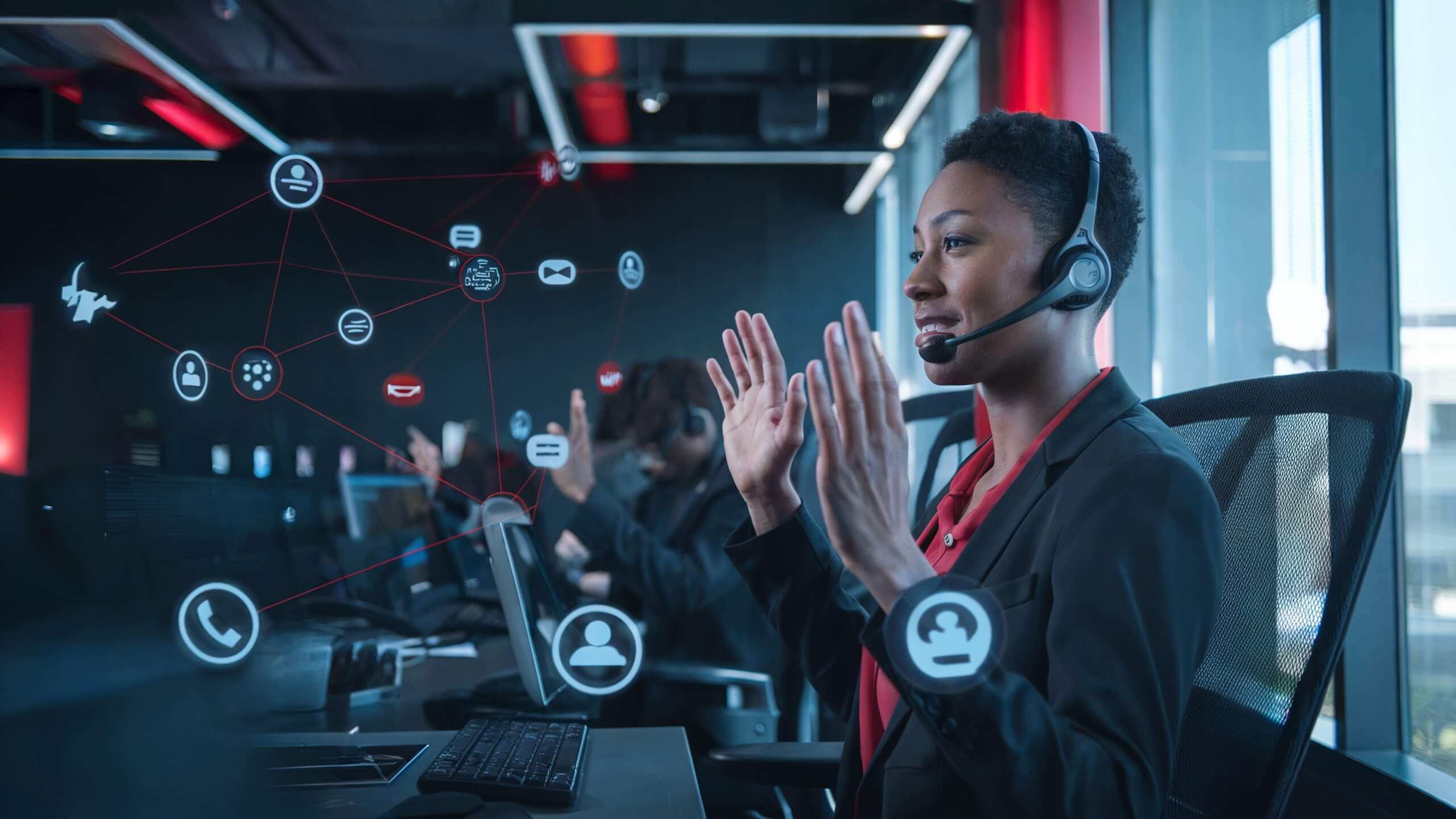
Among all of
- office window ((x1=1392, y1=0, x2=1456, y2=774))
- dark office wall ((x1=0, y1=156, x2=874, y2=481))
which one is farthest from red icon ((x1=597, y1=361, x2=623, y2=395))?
office window ((x1=1392, y1=0, x2=1456, y2=774))

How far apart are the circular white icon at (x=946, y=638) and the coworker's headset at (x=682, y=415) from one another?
1.23 m

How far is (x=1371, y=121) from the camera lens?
147 centimetres

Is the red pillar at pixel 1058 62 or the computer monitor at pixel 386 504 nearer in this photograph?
the computer monitor at pixel 386 504

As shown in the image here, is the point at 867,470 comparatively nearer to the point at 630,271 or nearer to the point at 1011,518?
the point at 1011,518

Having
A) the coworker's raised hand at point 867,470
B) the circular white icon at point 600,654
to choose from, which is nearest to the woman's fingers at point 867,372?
the coworker's raised hand at point 867,470

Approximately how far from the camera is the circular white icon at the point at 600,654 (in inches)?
57.6

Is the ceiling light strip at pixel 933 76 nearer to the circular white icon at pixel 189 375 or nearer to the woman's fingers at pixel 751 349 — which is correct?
the woman's fingers at pixel 751 349

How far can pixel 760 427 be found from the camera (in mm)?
1041

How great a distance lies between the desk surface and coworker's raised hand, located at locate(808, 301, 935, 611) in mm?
447

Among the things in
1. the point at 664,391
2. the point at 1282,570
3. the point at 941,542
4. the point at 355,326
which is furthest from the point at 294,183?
the point at 1282,570

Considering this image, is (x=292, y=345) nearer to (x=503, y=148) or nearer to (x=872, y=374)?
(x=503, y=148)

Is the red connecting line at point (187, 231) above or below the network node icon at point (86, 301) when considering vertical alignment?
above

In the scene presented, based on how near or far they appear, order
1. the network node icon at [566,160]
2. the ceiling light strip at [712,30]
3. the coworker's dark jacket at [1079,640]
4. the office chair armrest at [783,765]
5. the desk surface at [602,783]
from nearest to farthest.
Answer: the coworker's dark jacket at [1079,640] → the desk surface at [602,783] → the office chair armrest at [783,765] → the network node icon at [566,160] → the ceiling light strip at [712,30]

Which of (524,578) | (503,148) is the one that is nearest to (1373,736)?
(524,578)
